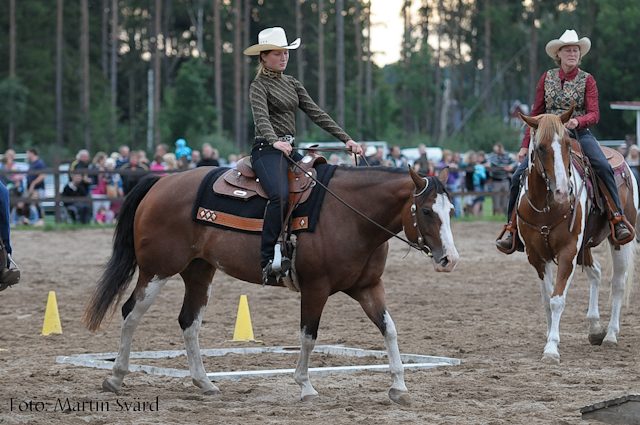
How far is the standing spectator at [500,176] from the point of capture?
2194 centimetres

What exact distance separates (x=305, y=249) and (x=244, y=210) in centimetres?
70

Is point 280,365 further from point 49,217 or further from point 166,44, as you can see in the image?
point 166,44

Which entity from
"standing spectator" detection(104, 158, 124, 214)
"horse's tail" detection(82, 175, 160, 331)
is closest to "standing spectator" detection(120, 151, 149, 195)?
"standing spectator" detection(104, 158, 124, 214)

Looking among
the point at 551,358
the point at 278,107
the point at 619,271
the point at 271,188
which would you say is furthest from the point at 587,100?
the point at 271,188

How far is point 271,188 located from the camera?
615 cm

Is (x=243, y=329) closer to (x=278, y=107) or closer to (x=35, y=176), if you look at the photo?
(x=278, y=107)

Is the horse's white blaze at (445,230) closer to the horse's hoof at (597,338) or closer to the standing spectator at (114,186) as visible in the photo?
the horse's hoof at (597,338)

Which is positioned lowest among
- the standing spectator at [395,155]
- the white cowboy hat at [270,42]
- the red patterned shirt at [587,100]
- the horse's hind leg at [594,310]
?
the horse's hind leg at [594,310]

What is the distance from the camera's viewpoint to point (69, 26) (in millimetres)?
51719

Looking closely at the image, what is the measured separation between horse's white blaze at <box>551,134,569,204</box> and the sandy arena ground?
1.51m

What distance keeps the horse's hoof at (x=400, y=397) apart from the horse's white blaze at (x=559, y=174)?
7.86 feet

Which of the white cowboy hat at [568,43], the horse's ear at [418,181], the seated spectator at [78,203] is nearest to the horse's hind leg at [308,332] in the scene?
the horse's ear at [418,181]

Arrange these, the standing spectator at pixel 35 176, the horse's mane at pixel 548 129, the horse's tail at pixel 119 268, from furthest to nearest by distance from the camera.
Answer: the standing spectator at pixel 35 176 → the horse's mane at pixel 548 129 → the horse's tail at pixel 119 268

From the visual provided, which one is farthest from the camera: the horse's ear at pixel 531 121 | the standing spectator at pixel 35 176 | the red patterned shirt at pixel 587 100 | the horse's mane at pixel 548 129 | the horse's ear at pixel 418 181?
the standing spectator at pixel 35 176
